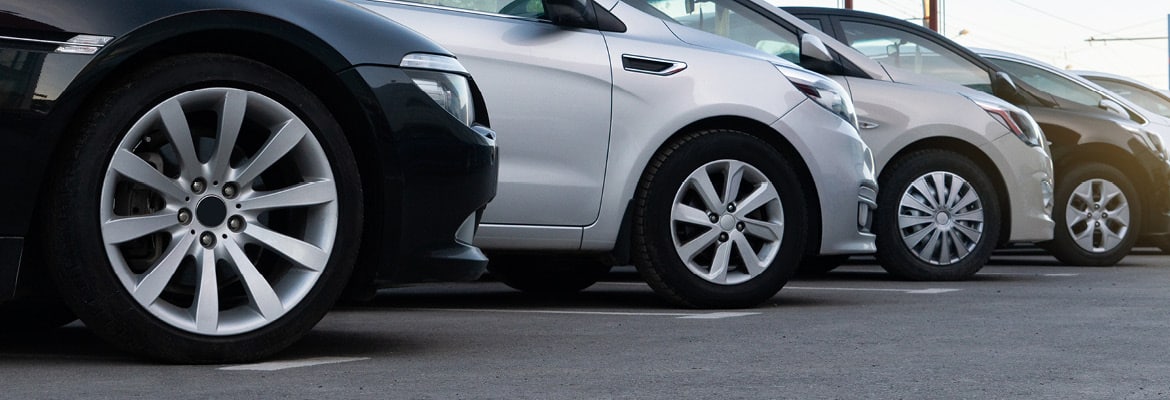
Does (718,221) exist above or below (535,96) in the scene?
below

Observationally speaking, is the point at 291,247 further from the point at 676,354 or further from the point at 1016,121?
the point at 1016,121

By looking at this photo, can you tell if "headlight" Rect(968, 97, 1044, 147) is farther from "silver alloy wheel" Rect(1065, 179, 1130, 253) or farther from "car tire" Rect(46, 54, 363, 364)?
"car tire" Rect(46, 54, 363, 364)

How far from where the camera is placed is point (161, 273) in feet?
13.0

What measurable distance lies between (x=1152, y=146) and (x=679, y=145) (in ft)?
18.2

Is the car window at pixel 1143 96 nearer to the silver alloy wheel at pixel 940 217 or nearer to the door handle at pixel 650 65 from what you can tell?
the silver alloy wheel at pixel 940 217

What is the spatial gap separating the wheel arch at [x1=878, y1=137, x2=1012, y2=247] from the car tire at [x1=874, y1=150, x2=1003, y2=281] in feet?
0.13

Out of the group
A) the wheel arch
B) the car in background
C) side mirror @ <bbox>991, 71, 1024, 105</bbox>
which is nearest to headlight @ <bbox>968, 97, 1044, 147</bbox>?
the car in background

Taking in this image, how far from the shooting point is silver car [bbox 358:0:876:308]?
19.3 ft

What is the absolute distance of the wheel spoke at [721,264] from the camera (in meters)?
6.21

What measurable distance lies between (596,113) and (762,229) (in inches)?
31.3

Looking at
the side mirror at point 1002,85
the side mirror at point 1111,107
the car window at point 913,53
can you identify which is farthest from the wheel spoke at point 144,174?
the side mirror at point 1111,107

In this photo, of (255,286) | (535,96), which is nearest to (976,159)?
(535,96)

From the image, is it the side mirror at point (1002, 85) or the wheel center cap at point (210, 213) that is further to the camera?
the side mirror at point (1002, 85)

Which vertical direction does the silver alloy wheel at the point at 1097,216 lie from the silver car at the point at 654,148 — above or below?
below
